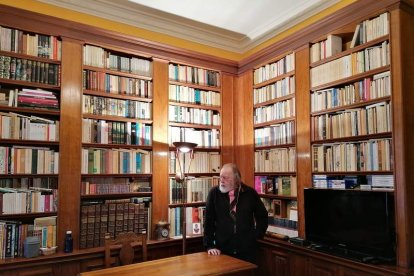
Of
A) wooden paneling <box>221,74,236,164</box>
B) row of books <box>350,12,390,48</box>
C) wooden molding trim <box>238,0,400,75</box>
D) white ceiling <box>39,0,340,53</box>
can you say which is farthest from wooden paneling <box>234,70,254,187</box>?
row of books <box>350,12,390,48</box>

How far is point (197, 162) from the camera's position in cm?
412

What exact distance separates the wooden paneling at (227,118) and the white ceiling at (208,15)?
1.92 ft

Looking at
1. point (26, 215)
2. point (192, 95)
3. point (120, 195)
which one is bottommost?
point (26, 215)

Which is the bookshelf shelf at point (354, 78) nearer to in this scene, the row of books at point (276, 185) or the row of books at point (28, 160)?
the row of books at point (276, 185)

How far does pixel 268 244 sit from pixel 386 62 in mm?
2166

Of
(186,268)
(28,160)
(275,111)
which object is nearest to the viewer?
(186,268)

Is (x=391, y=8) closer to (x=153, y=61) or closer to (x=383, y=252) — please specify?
(x=383, y=252)

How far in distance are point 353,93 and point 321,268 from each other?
162 cm

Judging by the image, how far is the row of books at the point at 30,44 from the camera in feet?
9.97

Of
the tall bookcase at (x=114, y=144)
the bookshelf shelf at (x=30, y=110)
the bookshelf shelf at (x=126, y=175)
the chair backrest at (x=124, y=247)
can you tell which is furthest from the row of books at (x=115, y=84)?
the chair backrest at (x=124, y=247)

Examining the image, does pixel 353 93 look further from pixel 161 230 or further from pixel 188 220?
pixel 161 230

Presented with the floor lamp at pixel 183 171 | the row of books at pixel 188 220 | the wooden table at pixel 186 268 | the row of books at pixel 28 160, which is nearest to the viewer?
the wooden table at pixel 186 268

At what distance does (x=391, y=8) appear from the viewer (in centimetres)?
269

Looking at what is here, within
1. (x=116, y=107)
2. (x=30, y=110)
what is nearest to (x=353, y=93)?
(x=116, y=107)
